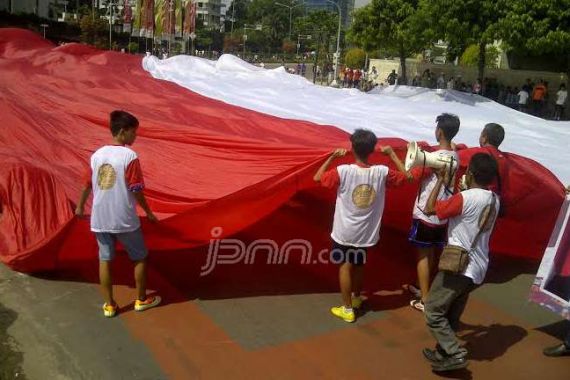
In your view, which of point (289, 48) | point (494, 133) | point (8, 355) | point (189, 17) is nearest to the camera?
point (8, 355)

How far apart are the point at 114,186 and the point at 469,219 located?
2.12m

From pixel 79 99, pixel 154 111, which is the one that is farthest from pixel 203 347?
pixel 79 99

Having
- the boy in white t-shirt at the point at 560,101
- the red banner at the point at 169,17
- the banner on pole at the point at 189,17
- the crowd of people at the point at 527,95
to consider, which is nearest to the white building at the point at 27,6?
the red banner at the point at 169,17

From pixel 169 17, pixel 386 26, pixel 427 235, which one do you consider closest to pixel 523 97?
pixel 386 26

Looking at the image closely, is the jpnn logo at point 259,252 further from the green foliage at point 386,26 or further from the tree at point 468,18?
the green foliage at point 386,26

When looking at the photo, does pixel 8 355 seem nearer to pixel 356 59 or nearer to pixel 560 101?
pixel 560 101

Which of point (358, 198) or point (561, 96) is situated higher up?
point (561, 96)

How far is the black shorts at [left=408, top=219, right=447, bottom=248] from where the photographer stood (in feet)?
12.6

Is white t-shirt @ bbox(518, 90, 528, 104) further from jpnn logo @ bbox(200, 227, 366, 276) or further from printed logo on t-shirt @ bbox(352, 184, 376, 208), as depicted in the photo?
printed logo on t-shirt @ bbox(352, 184, 376, 208)

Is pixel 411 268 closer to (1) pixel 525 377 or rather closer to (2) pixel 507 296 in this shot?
(2) pixel 507 296

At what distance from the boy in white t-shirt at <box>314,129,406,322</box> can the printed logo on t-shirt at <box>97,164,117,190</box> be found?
4.26ft

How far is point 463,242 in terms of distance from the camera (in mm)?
3078

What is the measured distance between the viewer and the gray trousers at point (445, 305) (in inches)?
121

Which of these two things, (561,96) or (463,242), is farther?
(561,96)
